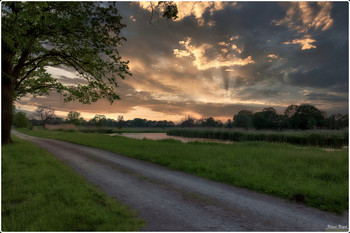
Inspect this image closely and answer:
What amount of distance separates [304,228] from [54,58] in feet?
68.3

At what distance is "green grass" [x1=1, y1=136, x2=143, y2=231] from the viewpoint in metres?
4.38

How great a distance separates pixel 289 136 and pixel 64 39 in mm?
28635

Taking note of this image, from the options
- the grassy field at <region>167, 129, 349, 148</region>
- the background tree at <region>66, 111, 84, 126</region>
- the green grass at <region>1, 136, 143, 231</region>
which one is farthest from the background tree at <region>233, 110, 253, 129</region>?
the green grass at <region>1, 136, 143, 231</region>

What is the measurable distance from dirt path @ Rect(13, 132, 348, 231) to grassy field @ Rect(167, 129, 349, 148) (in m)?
19.2

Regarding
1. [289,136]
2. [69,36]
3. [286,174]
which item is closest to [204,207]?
[286,174]

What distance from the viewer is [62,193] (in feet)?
20.5

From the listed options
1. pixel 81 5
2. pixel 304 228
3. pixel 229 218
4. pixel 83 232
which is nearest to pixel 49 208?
pixel 83 232

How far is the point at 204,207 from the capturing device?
5.39 metres

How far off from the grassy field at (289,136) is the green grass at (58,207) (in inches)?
898

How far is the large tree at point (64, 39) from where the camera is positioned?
36.2 feet

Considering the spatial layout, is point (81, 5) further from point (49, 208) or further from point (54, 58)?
point (49, 208)

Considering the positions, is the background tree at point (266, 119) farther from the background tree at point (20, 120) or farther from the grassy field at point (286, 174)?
the background tree at point (20, 120)

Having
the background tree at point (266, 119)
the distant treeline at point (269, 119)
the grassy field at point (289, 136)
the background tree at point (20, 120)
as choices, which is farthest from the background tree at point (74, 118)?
the background tree at point (266, 119)

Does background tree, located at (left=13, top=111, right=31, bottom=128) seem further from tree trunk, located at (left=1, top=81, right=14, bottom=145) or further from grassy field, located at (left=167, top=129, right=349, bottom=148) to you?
tree trunk, located at (left=1, top=81, right=14, bottom=145)
